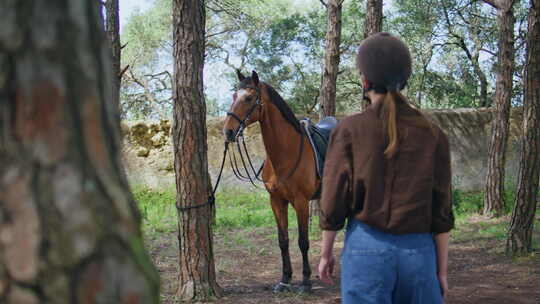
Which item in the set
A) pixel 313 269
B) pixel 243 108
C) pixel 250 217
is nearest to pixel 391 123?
pixel 243 108

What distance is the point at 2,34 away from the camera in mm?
1016

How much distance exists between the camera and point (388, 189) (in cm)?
231

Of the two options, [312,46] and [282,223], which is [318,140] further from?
[312,46]

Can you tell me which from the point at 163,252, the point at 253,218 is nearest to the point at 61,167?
the point at 163,252

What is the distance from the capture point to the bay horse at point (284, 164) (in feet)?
20.3

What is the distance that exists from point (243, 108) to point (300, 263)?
2727 millimetres

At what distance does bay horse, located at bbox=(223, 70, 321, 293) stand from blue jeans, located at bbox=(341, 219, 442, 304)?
152 inches

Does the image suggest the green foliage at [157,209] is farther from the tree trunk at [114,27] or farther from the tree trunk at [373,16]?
the tree trunk at [373,16]

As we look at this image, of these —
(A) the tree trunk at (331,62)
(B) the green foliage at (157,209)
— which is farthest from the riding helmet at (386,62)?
(B) the green foliage at (157,209)

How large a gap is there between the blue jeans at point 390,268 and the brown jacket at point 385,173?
0.05 meters

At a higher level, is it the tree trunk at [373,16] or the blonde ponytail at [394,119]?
the tree trunk at [373,16]

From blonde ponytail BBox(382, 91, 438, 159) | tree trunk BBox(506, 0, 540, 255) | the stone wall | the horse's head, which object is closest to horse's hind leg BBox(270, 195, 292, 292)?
the horse's head

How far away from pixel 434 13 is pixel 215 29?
33.6 feet

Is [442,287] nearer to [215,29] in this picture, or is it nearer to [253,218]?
[253,218]
